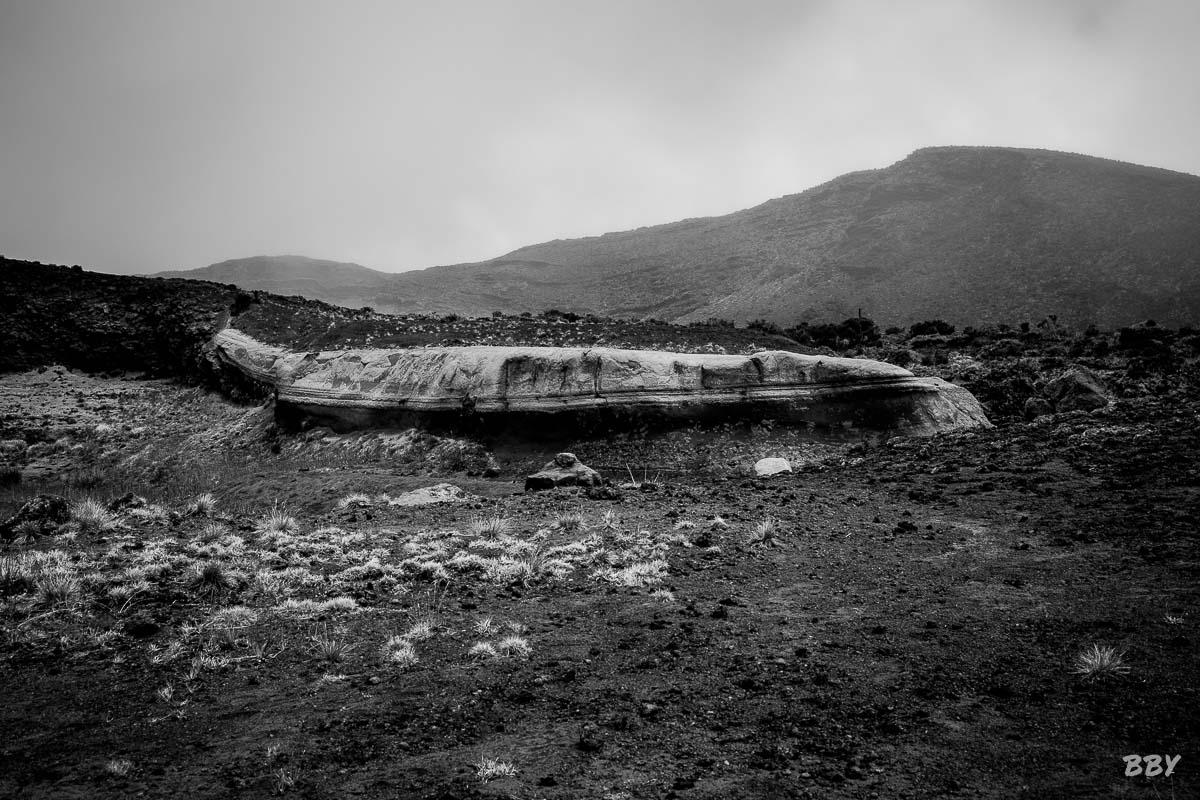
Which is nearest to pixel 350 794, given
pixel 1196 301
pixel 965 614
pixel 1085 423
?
pixel 965 614

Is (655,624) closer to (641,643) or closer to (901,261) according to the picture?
(641,643)

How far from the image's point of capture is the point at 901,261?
5681cm

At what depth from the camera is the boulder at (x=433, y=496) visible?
11.4 metres

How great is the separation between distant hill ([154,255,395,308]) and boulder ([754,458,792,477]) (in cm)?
6237

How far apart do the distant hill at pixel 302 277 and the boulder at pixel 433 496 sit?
6021 cm

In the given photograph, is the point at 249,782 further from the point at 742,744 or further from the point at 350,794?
the point at 742,744

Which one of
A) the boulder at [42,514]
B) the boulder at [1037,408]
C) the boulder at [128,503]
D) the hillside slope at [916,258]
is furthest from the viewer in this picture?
the hillside slope at [916,258]

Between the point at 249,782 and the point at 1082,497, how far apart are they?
32.7 feet

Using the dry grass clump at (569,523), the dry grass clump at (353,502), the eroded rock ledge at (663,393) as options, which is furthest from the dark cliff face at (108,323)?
the dry grass clump at (569,523)

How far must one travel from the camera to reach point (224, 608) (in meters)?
6.24

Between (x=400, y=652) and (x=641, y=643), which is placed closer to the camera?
(x=400, y=652)

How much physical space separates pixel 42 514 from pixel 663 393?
36.4 feet

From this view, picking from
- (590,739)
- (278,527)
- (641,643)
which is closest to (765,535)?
(641,643)

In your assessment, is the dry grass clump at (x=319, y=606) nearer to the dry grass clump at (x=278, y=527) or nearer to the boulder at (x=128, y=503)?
the dry grass clump at (x=278, y=527)
